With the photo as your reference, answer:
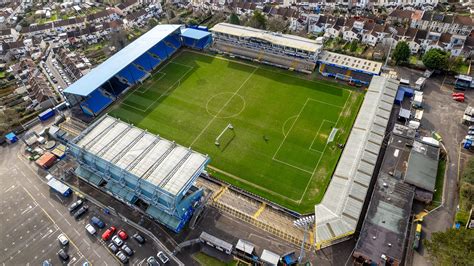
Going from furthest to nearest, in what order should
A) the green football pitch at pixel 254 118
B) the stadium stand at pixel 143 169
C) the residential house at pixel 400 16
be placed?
the residential house at pixel 400 16, the green football pitch at pixel 254 118, the stadium stand at pixel 143 169

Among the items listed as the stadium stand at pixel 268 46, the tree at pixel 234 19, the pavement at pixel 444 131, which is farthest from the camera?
→ the tree at pixel 234 19

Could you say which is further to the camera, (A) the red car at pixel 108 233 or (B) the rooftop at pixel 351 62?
(B) the rooftop at pixel 351 62

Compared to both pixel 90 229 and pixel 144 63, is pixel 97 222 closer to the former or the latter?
pixel 90 229

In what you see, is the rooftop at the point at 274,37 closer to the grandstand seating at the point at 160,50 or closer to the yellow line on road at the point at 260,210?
the grandstand seating at the point at 160,50

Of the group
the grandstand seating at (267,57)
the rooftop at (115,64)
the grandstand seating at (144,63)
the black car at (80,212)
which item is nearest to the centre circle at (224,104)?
the grandstand seating at (267,57)

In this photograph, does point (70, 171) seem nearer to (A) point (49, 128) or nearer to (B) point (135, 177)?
(A) point (49, 128)

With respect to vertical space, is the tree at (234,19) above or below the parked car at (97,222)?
above

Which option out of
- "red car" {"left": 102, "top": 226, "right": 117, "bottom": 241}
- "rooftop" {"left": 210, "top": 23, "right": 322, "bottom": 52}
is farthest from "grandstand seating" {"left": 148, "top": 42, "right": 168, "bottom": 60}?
"red car" {"left": 102, "top": 226, "right": 117, "bottom": 241}
